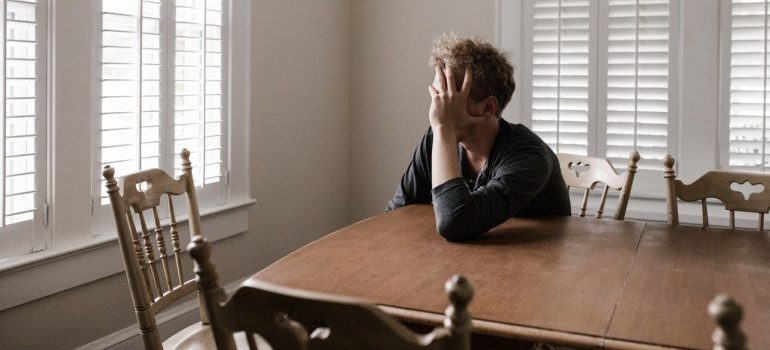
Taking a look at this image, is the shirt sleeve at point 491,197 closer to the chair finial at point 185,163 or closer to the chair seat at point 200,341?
the chair seat at point 200,341

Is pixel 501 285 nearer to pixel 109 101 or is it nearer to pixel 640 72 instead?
pixel 109 101

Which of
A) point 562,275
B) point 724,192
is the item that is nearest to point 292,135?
point 724,192

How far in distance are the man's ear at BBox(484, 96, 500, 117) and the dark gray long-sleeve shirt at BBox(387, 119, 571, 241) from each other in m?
0.07

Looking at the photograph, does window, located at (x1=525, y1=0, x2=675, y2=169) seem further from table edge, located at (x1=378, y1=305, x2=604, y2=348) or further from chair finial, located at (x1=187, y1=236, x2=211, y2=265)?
chair finial, located at (x1=187, y1=236, x2=211, y2=265)

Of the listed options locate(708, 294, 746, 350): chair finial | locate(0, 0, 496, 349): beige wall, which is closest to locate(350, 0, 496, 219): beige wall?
locate(0, 0, 496, 349): beige wall

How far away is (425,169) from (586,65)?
1357 mm

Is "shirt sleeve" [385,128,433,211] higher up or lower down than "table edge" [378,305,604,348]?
higher up

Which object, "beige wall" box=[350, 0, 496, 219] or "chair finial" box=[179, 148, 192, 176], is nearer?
"chair finial" box=[179, 148, 192, 176]

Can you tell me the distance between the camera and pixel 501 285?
1650mm

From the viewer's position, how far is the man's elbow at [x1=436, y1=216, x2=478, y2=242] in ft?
6.64

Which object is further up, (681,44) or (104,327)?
(681,44)

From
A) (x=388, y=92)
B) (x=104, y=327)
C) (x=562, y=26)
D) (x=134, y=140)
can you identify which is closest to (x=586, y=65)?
(x=562, y=26)

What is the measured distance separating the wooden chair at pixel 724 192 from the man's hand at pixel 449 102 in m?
0.64

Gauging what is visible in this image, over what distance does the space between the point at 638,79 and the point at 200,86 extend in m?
1.81
